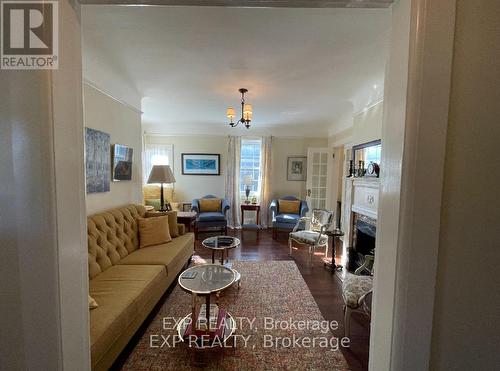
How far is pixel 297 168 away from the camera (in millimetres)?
5820

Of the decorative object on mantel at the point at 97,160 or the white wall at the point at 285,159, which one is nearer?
the decorative object on mantel at the point at 97,160

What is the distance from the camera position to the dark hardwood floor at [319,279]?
1833 millimetres

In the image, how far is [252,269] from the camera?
3258 millimetres

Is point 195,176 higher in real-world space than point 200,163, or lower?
lower

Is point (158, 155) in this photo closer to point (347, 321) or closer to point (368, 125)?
point (368, 125)

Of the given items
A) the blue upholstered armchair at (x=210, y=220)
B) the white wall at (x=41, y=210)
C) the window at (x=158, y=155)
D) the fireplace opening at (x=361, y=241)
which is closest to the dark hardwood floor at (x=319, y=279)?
the blue upholstered armchair at (x=210, y=220)

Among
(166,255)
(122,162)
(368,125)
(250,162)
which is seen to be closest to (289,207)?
(250,162)

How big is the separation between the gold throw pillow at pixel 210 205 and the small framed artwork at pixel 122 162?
2.18m

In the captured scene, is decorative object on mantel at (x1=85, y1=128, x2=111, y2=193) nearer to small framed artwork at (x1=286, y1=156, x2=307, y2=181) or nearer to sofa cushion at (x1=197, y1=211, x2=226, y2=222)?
sofa cushion at (x1=197, y1=211, x2=226, y2=222)

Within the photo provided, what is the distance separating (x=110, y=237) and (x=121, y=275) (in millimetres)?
544

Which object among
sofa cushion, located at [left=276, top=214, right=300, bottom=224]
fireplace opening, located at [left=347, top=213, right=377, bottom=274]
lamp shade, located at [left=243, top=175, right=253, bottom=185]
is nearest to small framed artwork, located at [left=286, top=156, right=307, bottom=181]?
lamp shade, located at [left=243, top=175, right=253, bottom=185]

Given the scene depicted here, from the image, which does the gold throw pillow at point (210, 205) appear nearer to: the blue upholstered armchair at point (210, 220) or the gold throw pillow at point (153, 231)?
the blue upholstered armchair at point (210, 220)

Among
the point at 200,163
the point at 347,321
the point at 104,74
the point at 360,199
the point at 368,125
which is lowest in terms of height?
the point at 347,321

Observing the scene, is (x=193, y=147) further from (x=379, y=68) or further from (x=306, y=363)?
(x=306, y=363)
